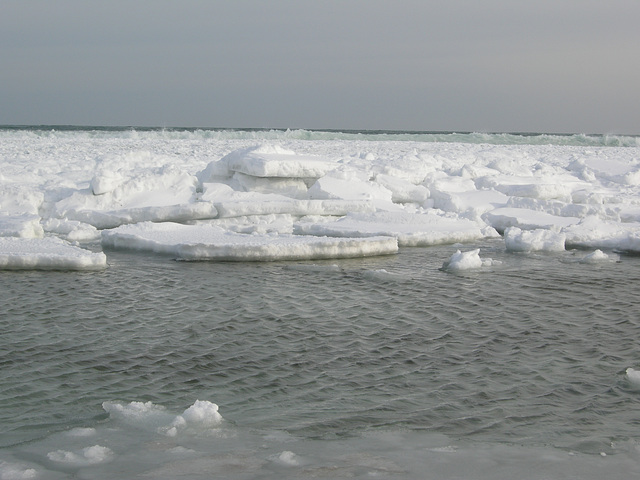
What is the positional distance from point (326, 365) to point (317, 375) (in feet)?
0.70

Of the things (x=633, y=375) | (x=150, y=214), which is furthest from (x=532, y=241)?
(x=150, y=214)

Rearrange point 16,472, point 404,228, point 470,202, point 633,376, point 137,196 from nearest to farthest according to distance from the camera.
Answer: point 16,472 → point 633,376 → point 404,228 → point 137,196 → point 470,202

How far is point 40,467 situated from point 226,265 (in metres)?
5.11

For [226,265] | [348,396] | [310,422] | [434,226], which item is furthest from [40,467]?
[434,226]

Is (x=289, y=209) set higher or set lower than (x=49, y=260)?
higher

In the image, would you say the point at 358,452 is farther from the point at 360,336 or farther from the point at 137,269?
the point at 137,269

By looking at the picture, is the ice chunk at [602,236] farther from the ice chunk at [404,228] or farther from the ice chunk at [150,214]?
the ice chunk at [150,214]

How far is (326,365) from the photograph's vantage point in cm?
512

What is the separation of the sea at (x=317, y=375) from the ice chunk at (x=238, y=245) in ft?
1.91

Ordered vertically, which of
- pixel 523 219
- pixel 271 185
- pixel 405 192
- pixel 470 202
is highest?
pixel 271 185

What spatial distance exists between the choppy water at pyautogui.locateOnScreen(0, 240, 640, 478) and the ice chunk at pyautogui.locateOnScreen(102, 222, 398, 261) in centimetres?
54

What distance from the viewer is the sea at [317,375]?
3.71 m

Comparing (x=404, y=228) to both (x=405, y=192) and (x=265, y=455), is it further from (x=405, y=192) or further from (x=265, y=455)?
(x=265, y=455)

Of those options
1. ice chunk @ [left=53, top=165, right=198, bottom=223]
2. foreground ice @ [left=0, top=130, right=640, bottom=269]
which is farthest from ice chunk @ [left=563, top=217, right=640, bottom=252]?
ice chunk @ [left=53, top=165, right=198, bottom=223]
